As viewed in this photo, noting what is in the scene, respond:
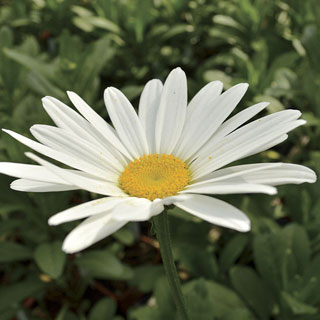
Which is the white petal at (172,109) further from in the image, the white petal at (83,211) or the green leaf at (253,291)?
the green leaf at (253,291)

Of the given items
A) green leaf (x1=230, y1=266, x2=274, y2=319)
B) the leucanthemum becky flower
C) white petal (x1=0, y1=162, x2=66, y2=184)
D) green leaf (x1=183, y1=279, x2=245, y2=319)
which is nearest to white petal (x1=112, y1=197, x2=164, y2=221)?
the leucanthemum becky flower

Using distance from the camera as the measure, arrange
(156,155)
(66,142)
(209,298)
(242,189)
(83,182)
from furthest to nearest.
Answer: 1. (209,298)
2. (156,155)
3. (66,142)
4. (83,182)
5. (242,189)

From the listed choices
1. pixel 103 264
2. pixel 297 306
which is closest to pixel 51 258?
pixel 103 264

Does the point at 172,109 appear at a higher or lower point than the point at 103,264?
higher

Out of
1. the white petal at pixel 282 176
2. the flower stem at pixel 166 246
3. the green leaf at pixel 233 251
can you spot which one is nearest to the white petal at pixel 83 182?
the flower stem at pixel 166 246

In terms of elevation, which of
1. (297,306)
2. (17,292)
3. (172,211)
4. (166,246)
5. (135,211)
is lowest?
(17,292)

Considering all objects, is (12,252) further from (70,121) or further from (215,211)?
(215,211)

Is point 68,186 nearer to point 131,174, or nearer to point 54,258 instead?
point 131,174
